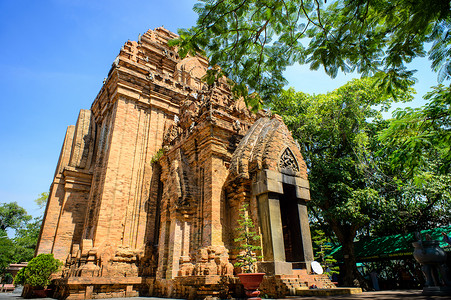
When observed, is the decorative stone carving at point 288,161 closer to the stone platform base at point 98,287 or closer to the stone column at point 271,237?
the stone column at point 271,237

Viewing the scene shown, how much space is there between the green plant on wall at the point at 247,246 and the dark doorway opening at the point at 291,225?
6.06ft

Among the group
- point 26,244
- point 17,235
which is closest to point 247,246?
point 26,244

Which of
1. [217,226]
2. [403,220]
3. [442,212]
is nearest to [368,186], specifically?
[403,220]

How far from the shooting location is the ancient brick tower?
8797 millimetres

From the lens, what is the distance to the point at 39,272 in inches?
446

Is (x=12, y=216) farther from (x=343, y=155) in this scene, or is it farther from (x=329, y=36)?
(x=329, y=36)

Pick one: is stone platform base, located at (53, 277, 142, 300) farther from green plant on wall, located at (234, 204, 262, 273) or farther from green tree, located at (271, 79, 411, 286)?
green tree, located at (271, 79, 411, 286)

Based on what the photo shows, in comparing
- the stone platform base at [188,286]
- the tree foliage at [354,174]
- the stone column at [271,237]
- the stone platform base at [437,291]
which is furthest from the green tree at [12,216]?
the stone platform base at [437,291]

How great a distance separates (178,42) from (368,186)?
15.7m

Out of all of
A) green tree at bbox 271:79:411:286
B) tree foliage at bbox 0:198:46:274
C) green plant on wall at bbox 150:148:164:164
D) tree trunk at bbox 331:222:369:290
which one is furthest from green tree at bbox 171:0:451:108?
tree foliage at bbox 0:198:46:274

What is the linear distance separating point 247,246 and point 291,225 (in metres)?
3.08

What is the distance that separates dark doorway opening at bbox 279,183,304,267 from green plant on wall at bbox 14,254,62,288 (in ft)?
32.8

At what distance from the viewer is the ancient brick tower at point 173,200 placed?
8797mm

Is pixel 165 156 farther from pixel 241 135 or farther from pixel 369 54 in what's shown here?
pixel 369 54
